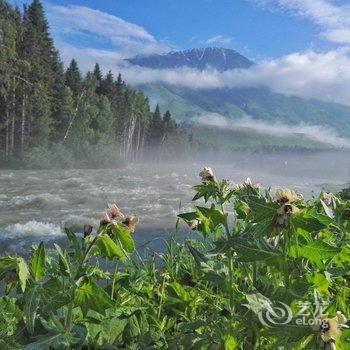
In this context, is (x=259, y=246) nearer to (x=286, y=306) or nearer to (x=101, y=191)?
(x=286, y=306)

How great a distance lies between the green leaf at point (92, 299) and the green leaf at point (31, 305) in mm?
125

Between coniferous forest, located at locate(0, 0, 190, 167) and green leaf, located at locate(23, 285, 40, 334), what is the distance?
111ft

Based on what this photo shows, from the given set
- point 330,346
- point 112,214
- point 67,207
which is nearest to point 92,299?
point 112,214

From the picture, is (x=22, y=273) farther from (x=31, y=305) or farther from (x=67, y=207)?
(x=67, y=207)

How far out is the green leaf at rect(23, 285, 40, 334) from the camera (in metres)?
1.43

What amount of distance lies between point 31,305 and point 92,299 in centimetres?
18

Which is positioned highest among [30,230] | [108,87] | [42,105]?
[108,87]

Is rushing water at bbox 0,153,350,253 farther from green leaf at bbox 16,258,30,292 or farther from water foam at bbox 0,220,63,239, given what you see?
green leaf at bbox 16,258,30,292

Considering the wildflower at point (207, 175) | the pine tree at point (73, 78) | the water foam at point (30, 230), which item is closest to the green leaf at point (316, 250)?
the wildflower at point (207, 175)

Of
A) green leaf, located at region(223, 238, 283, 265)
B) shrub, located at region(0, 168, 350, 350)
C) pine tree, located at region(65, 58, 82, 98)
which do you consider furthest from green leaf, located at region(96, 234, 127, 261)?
pine tree, located at region(65, 58, 82, 98)

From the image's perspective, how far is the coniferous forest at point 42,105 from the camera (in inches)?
1512

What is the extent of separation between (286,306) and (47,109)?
145 ft

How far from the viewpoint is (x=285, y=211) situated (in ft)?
5.18

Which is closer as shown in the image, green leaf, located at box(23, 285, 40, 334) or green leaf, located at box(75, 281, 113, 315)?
green leaf, located at box(23, 285, 40, 334)
